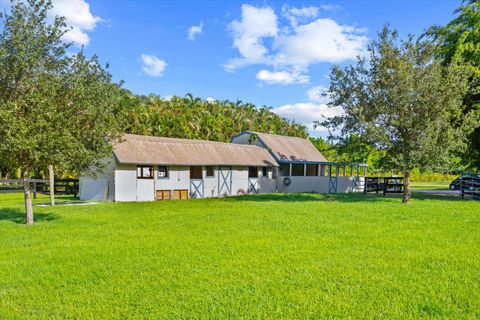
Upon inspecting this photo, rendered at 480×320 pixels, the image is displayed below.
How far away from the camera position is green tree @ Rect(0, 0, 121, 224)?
423 inches

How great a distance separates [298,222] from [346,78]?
10.9 metres

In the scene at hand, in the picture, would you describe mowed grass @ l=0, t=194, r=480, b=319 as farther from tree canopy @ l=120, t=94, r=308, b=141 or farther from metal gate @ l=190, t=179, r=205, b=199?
tree canopy @ l=120, t=94, r=308, b=141

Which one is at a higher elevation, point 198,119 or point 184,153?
point 198,119

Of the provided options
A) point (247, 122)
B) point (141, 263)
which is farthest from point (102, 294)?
point (247, 122)

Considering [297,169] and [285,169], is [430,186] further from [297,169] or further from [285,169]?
[285,169]

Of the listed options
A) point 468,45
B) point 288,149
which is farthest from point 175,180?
point 468,45

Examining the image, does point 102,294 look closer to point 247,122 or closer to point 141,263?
point 141,263

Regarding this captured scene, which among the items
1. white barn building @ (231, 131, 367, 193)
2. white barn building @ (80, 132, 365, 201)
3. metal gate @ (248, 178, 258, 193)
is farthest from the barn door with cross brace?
white barn building @ (231, 131, 367, 193)

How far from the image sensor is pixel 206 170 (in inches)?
1014

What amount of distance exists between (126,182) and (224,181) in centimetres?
772

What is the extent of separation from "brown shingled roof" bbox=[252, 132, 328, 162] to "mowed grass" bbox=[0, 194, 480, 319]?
1945 cm

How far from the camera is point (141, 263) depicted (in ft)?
23.4

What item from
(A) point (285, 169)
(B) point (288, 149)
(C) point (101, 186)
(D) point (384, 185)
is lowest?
(D) point (384, 185)

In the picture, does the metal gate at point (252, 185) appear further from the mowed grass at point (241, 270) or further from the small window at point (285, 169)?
the mowed grass at point (241, 270)
